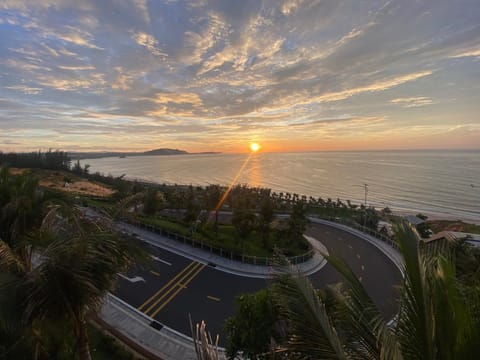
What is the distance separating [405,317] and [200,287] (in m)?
14.4

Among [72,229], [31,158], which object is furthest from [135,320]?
[31,158]

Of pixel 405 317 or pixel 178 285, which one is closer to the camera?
pixel 405 317

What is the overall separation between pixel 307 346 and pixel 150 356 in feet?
31.6

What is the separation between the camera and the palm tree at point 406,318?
207 cm

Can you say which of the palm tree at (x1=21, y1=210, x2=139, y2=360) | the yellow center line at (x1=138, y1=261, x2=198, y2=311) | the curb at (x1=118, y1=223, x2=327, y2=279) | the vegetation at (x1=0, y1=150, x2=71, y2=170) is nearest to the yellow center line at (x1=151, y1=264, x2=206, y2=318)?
the yellow center line at (x1=138, y1=261, x2=198, y2=311)

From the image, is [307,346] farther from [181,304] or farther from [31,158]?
[31,158]

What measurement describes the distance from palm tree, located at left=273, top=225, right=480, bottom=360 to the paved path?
1272 mm

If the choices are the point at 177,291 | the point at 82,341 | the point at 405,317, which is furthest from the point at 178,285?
the point at 405,317

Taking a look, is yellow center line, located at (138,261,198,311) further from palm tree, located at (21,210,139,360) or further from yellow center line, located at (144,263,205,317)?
palm tree, located at (21,210,139,360)

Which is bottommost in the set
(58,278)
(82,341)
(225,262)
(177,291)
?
(225,262)

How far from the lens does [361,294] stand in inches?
109

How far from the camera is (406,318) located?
2320mm

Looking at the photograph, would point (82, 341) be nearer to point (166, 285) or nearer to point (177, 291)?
point (177, 291)

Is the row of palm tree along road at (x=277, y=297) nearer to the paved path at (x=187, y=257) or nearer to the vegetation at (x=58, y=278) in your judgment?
the vegetation at (x=58, y=278)
